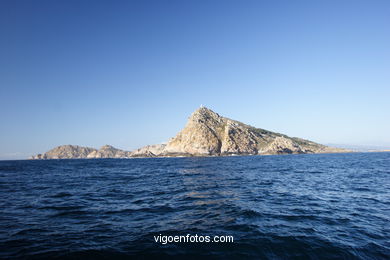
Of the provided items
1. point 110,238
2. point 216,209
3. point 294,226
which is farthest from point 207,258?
point 216,209

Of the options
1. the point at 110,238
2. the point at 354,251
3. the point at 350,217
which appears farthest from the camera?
the point at 350,217

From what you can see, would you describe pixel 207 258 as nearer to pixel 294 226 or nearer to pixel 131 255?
pixel 131 255

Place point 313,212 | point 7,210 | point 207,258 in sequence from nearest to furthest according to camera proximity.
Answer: point 207,258, point 313,212, point 7,210

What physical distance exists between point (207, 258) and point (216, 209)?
7249 mm

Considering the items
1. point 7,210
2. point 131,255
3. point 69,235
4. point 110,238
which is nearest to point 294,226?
point 131,255

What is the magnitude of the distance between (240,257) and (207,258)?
4.42 ft

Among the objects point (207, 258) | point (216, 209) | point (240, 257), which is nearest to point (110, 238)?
point (207, 258)

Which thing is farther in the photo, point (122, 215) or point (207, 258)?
point (122, 215)

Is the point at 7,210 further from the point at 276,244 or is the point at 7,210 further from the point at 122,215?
the point at 276,244

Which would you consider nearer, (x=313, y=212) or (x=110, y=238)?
(x=110, y=238)

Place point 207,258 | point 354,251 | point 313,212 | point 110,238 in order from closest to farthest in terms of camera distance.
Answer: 1. point 207,258
2. point 354,251
3. point 110,238
4. point 313,212

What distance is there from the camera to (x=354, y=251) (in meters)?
8.83

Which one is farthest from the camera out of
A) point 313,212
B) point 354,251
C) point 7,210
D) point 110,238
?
point 7,210

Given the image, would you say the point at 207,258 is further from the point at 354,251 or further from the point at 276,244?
the point at 354,251
